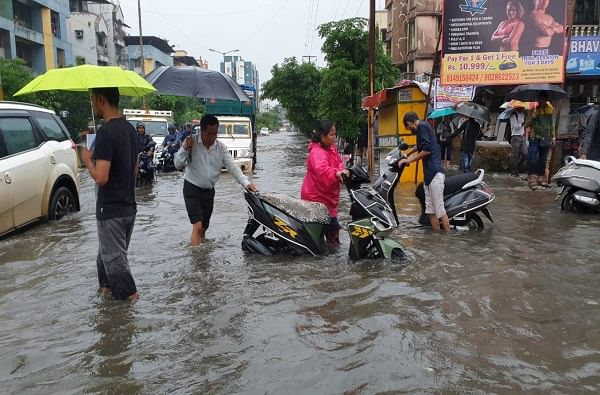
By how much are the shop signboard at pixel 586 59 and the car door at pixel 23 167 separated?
13.0 meters

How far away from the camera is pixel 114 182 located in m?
4.05

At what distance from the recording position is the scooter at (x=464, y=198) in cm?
673

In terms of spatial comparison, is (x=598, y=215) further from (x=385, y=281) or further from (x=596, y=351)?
(x=596, y=351)

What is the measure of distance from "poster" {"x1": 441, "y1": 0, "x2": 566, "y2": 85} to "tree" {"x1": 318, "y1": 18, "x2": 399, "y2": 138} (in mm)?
7138

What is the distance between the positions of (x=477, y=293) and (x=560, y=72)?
295 inches

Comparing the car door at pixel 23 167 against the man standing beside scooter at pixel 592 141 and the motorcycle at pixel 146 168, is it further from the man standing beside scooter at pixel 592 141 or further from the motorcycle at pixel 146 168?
the man standing beside scooter at pixel 592 141

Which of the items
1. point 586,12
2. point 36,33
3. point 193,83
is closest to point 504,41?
point 193,83

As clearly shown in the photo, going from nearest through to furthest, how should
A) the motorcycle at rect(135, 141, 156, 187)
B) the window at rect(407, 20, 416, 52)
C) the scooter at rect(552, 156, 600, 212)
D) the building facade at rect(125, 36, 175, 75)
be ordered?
the scooter at rect(552, 156, 600, 212) → the motorcycle at rect(135, 141, 156, 187) → the window at rect(407, 20, 416, 52) → the building facade at rect(125, 36, 175, 75)

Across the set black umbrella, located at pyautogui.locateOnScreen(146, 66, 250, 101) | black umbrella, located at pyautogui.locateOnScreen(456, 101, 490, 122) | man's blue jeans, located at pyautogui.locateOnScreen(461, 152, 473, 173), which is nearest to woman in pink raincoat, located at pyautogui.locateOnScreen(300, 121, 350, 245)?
black umbrella, located at pyautogui.locateOnScreen(146, 66, 250, 101)

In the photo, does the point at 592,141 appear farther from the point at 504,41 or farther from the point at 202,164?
the point at 202,164

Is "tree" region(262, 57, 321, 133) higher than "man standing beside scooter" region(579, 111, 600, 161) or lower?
higher

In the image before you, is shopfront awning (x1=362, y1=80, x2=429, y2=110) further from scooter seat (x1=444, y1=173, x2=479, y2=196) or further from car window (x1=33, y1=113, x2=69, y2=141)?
car window (x1=33, y1=113, x2=69, y2=141)

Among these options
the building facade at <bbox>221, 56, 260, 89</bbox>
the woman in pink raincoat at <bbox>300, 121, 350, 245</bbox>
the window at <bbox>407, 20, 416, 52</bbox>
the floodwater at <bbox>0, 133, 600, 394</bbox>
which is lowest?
→ the floodwater at <bbox>0, 133, 600, 394</bbox>

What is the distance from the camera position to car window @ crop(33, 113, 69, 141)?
24.8 feet
